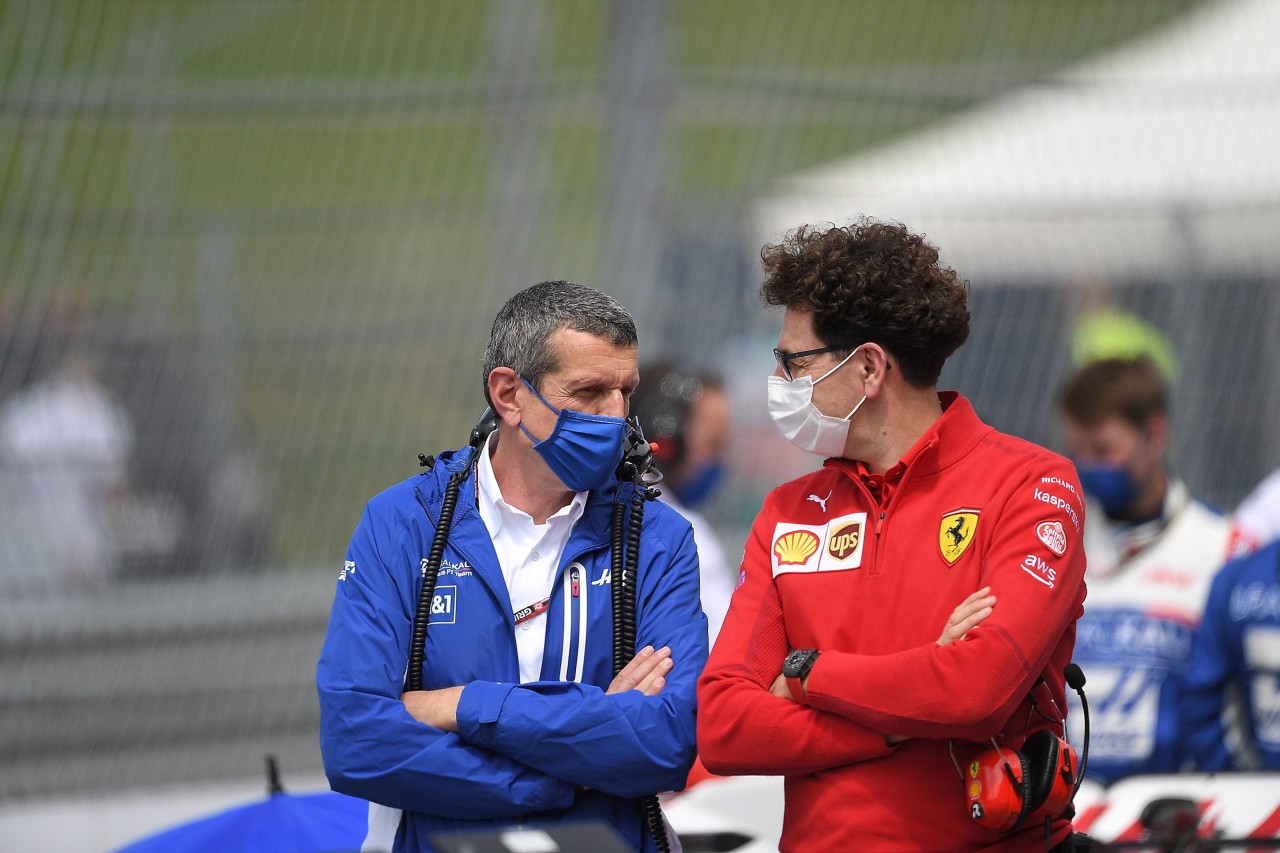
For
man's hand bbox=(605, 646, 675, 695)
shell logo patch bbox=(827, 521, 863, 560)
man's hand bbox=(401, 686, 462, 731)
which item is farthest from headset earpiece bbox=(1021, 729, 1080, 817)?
man's hand bbox=(401, 686, 462, 731)

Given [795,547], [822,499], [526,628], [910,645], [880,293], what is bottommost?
[526,628]

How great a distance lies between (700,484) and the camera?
5.76 m

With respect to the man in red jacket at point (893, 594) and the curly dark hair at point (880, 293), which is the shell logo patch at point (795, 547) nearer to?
the man in red jacket at point (893, 594)

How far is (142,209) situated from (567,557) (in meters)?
3.46

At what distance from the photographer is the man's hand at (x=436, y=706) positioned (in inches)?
121

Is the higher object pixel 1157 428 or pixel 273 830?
pixel 1157 428

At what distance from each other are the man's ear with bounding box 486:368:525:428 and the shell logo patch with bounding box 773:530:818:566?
0.63 metres

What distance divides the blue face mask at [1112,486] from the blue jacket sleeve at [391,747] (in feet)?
8.94

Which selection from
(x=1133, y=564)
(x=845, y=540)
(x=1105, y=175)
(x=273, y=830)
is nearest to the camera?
(x=845, y=540)

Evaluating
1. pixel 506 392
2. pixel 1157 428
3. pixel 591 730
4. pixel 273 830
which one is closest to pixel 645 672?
pixel 591 730

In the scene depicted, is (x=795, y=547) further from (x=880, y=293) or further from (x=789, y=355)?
(x=880, y=293)

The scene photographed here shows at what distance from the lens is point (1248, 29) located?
6.73 m

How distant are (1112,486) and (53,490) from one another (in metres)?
3.89

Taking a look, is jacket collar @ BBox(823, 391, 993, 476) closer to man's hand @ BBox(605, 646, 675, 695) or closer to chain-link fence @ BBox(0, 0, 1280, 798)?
man's hand @ BBox(605, 646, 675, 695)
